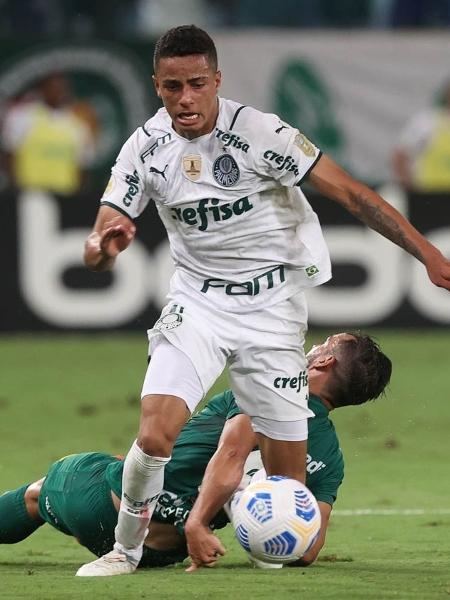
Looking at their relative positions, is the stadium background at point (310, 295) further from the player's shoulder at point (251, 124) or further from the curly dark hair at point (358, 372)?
the player's shoulder at point (251, 124)

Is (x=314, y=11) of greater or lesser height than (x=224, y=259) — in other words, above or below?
above

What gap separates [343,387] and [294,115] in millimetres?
11442

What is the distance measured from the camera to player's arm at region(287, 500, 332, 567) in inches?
229

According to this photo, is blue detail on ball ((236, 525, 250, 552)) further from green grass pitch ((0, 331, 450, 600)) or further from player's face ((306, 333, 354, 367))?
player's face ((306, 333, 354, 367))

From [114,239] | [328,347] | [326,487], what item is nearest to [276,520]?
[326,487]

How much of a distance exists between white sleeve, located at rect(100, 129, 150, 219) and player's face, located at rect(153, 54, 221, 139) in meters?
0.24

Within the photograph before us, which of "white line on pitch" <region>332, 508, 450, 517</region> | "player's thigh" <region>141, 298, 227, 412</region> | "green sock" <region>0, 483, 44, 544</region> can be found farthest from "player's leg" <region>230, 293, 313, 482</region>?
"white line on pitch" <region>332, 508, 450, 517</region>

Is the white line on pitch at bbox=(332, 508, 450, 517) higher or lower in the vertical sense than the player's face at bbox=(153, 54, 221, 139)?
lower

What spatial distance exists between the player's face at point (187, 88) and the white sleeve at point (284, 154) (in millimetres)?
248

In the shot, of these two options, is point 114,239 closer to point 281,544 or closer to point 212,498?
point 212,498

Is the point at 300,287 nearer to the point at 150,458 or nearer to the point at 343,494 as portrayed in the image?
the point at 150,458

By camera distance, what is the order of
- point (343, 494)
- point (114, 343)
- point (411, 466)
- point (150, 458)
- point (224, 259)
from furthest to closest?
point (114, 343), point (411, 466), point (343, 494), point (224, 259), point (150, 458)

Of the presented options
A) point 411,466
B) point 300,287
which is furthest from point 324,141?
point 300,287

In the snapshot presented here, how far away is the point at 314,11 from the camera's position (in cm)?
1761
